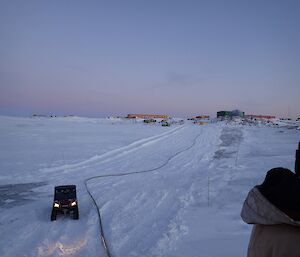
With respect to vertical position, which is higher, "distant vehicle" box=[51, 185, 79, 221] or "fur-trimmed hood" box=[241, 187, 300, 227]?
"fur-trimmed hood" box=[241, 187, 300, 227]

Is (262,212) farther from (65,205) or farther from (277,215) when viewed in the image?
(65,205)

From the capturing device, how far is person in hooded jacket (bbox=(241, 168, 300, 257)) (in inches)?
59.1

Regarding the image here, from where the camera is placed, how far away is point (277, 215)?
4.96 feet

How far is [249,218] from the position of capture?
1.70m

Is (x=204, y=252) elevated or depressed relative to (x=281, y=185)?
depressed

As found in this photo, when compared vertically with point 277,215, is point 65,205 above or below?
below

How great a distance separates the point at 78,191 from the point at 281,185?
9.75 m

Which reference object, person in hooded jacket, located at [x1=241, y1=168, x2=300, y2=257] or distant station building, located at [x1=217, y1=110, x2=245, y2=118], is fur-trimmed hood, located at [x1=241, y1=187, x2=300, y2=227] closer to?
person in hooded jacket, located at [x1=241, y1=168, x2=300, y2=257]

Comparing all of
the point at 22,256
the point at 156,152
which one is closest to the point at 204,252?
the point at 22,256

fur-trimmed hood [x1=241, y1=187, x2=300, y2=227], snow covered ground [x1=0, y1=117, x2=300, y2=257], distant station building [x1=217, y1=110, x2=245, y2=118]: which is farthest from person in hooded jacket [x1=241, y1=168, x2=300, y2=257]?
distant station building [x1=217, y1=110, x2=245, y2=118]

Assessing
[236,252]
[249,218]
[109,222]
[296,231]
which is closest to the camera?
[296,231]

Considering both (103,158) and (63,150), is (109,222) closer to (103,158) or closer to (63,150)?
(103,158)

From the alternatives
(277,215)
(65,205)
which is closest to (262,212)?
(277,215)

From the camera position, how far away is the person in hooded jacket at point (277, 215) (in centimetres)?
150
